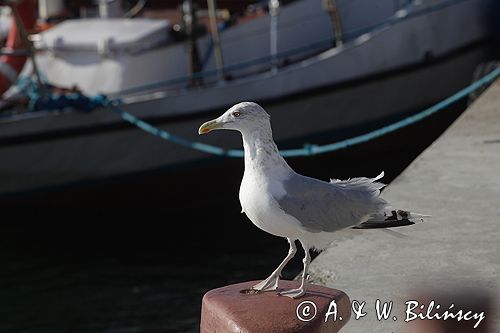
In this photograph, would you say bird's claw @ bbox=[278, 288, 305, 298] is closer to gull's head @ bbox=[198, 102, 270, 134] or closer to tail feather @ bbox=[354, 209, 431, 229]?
tail feather @ bbox=[354, 209, 431, 229]

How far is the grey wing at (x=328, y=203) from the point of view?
359 cm

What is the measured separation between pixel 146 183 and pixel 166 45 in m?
1.40

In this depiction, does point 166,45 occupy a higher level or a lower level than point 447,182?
higher

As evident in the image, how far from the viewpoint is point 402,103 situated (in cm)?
1095

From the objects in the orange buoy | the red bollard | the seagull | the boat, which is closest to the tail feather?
the seagull

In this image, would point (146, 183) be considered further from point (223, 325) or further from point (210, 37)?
point (223, 325)

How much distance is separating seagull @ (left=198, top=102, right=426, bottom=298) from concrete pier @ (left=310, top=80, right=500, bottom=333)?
0.48ft

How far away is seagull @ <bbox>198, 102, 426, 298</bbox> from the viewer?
3.55m

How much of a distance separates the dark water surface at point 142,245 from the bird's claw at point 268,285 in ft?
11.8

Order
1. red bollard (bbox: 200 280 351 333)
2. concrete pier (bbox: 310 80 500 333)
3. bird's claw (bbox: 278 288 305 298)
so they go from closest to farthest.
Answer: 1. red bollard (bbox: 200 280 351 333)
2. bird's claw (bbox: 278 288 305 298)
3. concrete pier (bbox: 310 80 500 333)

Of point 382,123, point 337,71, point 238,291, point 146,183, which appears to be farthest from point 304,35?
point 238,291

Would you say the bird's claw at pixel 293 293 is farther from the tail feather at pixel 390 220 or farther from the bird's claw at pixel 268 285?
the tail feather at pixel 390 220

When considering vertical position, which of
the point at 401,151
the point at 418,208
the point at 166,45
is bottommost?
the point at 401,151

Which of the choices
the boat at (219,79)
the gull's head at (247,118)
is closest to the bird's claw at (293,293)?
the gull's head at (247,118)
